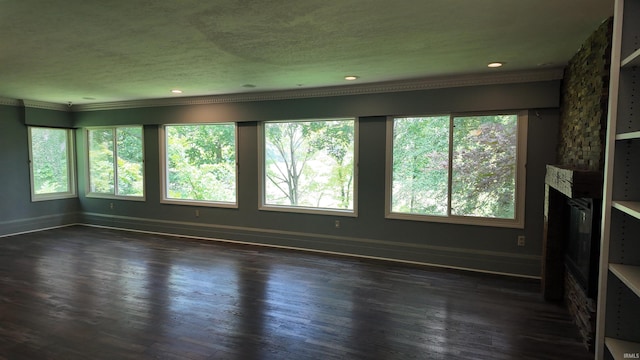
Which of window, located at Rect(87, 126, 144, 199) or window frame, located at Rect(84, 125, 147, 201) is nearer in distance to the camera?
window frame, located at Rect(84, 125, 147, 201)

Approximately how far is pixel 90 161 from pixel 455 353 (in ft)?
25.1

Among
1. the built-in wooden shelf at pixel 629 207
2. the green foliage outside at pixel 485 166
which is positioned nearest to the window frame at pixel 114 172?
the green foliage outside at pixel 485 166

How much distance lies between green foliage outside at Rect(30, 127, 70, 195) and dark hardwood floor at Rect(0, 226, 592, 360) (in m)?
2.33

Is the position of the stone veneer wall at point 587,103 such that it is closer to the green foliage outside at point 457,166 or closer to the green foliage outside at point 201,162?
the green foliage outside at point 457,166

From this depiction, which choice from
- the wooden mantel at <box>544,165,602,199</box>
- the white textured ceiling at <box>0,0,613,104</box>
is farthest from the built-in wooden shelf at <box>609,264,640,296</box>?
the white textured ceiling at <box>0,0,613,104</box>

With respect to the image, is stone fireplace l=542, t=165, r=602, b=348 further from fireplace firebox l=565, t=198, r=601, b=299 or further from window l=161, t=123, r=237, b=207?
window l=161, t=123, r=237, b=207

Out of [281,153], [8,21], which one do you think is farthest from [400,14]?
[281,153]

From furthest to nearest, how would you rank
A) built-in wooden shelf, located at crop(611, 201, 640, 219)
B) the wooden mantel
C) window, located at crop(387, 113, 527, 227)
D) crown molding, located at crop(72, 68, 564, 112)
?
window, located at crop(387, 113, 527, 227) < crown molding, located at crop(72, 68, 564, 112) < the wooden mantel < built-in wooden shelf, located at crop(611, 201, 640, 219)

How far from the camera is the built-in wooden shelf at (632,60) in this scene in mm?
1424

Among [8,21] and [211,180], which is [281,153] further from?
[8,21]

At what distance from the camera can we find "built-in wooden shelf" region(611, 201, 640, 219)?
1.38 metres

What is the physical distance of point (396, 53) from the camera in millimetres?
3293

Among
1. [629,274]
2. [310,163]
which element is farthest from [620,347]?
[310,163]

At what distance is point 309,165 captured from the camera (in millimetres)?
5473
